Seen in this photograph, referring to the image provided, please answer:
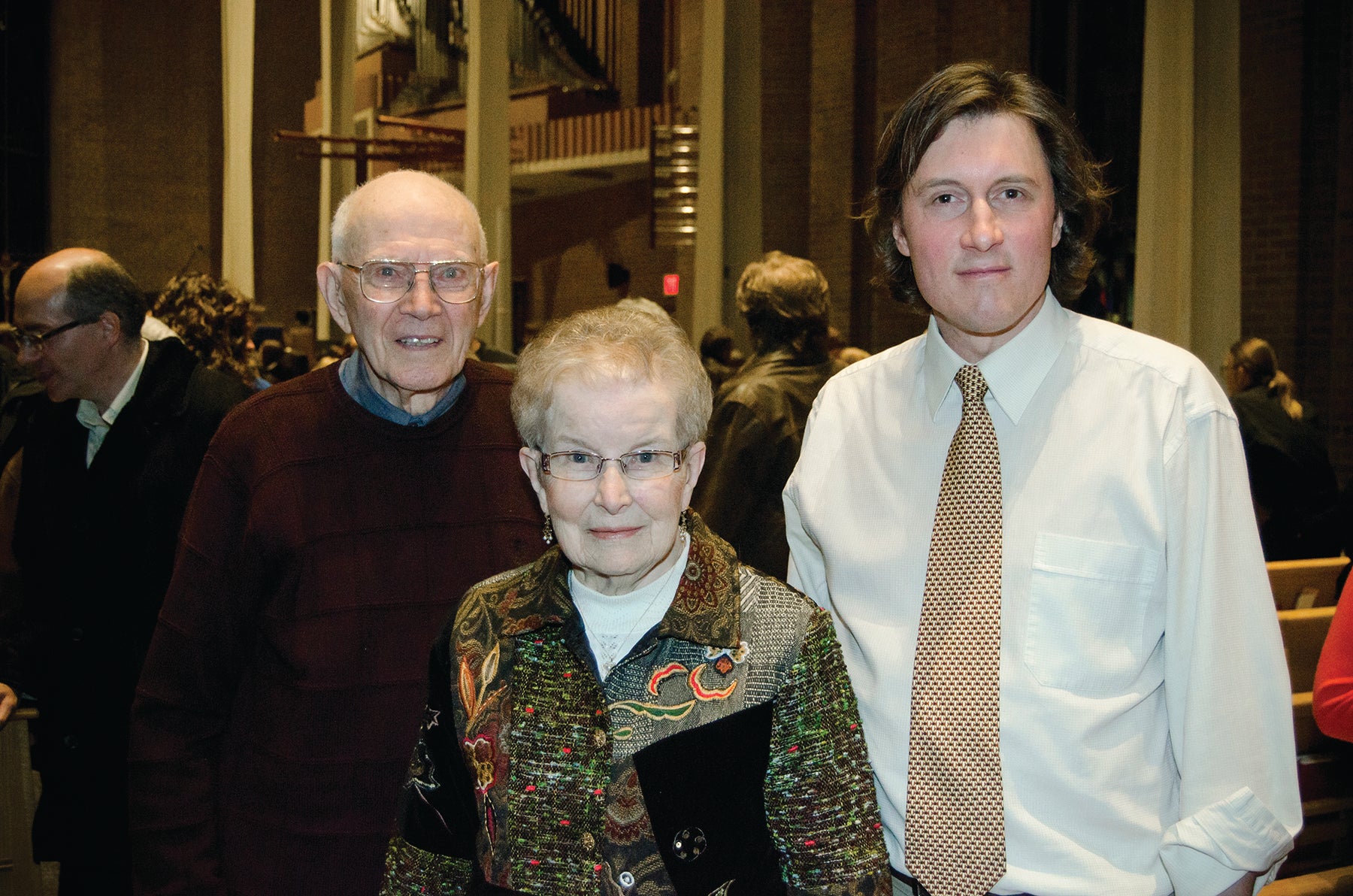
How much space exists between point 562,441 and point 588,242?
16.5m

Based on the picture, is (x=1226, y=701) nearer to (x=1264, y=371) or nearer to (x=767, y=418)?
(x=767, y=418)

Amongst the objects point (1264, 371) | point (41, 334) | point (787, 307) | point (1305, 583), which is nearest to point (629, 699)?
point (41, 334)

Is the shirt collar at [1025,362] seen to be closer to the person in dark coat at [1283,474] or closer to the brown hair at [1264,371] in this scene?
the person in dark coat at [1283,474]

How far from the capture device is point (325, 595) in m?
1.85

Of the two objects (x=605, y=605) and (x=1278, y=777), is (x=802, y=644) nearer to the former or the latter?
(x=605, y=605)

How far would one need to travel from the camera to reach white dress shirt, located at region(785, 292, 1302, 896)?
4.66ft

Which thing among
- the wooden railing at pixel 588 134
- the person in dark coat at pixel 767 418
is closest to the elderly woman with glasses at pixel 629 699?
the person in dark coat at pixel 767 418

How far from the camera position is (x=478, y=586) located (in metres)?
1.58

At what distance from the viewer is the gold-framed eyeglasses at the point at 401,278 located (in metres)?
1.91

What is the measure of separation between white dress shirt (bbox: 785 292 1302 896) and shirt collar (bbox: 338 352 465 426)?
792 millimetres

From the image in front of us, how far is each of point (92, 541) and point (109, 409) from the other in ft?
1.32

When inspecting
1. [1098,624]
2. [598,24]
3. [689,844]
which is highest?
[598,24]

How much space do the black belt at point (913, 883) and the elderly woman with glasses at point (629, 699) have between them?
14cm

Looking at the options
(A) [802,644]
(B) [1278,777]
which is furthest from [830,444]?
(B) [1278,777]
